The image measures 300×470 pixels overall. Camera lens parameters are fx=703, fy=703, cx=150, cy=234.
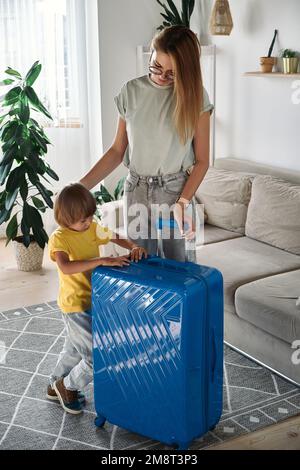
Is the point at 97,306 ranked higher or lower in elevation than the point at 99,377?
higher

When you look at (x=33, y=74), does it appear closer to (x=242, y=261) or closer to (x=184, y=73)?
(x=242, y=261)

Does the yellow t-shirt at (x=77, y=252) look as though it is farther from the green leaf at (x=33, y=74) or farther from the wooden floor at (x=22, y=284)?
the green leaf at (x=33, y=74)

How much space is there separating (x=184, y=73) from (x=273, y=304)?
1130mm

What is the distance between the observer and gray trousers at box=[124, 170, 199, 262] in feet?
8.45

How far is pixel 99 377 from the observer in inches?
103

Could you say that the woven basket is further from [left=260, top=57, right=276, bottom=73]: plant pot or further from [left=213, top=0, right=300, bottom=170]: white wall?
[left=260, top=57, right=276, bottom=73]: plant pot

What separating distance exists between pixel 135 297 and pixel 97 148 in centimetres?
292

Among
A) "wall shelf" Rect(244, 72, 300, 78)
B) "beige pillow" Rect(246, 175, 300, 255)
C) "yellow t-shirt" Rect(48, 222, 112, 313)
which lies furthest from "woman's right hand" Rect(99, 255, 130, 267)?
"wall shelf" Rect(244, 72, 300, 78)

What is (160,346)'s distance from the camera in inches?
Answer: 94.0

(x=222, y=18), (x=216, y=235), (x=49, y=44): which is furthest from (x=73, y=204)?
(x=49, y=44)

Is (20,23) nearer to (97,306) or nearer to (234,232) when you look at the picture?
(234,232)

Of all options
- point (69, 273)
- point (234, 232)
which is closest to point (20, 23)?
point (234, 232)

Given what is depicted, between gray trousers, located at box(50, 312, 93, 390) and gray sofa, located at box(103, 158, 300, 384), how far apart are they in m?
0.82

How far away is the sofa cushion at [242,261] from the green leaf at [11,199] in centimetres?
124
